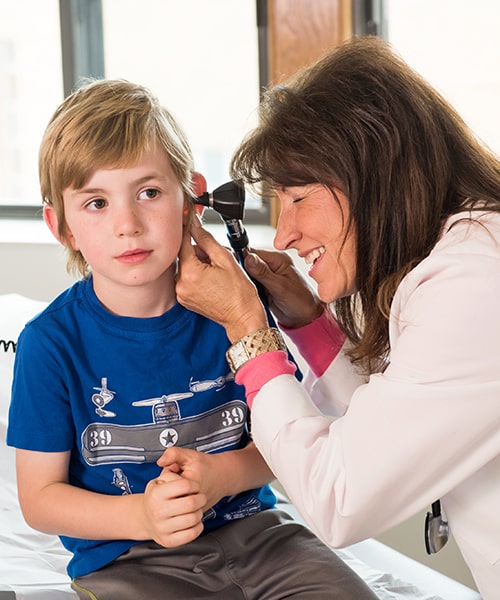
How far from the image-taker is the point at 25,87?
3799mm

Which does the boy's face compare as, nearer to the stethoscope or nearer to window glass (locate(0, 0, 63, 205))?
the stethoscope

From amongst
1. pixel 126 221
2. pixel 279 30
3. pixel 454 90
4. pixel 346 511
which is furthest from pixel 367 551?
pixel 279 30

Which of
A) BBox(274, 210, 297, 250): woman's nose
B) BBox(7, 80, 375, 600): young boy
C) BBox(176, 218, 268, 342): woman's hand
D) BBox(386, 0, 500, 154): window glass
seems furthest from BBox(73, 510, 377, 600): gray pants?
BBox(386, 0, 500, 154): window glass

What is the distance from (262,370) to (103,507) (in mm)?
301

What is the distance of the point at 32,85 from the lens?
12.3ft

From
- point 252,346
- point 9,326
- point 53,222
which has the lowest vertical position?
point 9,326

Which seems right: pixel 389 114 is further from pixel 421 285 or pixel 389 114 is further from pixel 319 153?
pixel 421 285

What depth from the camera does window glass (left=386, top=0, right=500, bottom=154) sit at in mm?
2387

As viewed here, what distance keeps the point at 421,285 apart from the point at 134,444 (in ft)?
1.61

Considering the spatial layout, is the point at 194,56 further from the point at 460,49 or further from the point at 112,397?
the point at 112,397

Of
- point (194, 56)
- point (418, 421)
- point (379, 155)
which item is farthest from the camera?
point (194, 56)

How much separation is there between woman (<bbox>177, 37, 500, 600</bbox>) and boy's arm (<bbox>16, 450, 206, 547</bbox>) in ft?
0.42

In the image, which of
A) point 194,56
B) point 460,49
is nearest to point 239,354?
point 460,49

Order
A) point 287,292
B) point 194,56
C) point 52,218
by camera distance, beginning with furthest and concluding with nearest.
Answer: point 194,56 < point 287,292 < point 52,218
